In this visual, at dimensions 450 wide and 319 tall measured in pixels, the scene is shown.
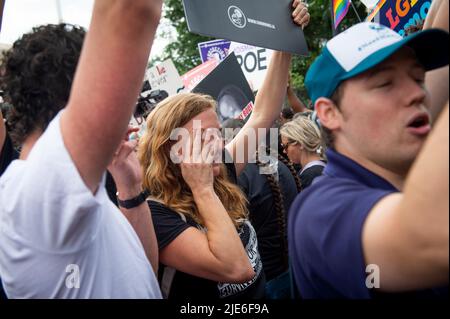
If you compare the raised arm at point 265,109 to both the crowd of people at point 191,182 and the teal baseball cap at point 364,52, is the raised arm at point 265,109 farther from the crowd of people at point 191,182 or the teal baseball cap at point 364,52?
the teal baseball cap at point 364,52

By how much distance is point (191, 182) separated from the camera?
6.28ft

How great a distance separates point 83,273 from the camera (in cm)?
110

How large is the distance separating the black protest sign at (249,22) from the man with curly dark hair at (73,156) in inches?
20.9

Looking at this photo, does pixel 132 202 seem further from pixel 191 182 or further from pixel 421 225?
pixel 421 225

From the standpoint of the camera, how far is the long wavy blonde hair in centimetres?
199

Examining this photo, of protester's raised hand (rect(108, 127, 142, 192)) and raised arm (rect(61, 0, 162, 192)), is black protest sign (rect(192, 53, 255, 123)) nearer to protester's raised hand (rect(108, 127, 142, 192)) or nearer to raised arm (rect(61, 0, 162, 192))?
protester's raised hand (rect(108, 127, 142, 192))

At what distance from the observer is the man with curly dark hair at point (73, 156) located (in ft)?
2.96

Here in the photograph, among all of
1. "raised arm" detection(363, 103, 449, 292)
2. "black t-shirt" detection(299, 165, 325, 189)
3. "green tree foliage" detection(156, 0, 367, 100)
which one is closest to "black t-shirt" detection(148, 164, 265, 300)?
"raised arm" detection(363, 103, 449, 292)

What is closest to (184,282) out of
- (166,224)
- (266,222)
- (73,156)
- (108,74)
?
(166,224)

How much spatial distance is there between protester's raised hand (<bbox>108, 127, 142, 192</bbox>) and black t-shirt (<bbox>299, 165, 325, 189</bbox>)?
2432 mm

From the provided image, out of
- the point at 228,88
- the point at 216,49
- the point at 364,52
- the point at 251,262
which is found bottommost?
the point at 251,262

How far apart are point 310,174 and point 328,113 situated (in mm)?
2628

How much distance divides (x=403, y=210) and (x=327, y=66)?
622mm
